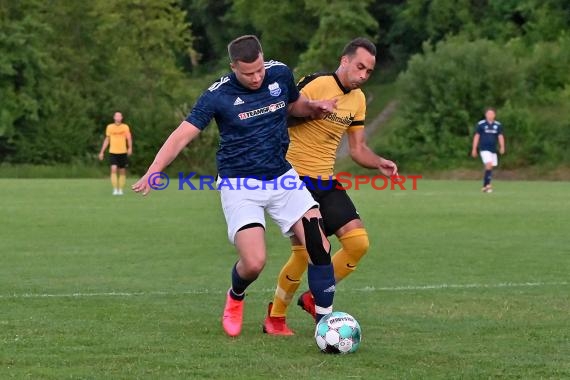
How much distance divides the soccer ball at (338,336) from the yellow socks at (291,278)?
0.92m

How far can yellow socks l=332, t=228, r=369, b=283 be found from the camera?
859cm

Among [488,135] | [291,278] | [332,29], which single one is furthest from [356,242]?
[332,29]

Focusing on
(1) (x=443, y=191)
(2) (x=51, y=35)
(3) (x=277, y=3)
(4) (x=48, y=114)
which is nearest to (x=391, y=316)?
(1) (x=443, y=191)

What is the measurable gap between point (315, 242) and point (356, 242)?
767 millimetres

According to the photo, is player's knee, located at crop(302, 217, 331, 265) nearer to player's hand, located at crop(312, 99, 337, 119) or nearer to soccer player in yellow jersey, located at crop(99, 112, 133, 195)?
player's hand, located at crop(312, 99, 337, 119)

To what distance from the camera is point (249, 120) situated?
789 cm

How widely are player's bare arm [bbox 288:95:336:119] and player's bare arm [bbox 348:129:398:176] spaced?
2.52ft

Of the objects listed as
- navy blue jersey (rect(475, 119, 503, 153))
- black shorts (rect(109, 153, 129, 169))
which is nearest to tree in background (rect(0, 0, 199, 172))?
black shorts (rect(109, 153, 129, 169))

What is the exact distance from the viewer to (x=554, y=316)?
29.0 feet

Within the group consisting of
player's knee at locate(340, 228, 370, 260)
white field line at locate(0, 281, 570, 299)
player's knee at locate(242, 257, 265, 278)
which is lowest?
white field line at locate(0, 281, 570, 299)

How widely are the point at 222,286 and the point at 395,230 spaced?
6990 millimetres

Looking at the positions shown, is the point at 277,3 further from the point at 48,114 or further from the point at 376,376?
the point at 376,376

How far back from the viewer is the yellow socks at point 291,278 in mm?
8328

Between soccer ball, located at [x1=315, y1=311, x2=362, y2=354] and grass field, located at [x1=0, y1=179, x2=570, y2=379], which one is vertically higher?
soccer ball, located at [x1=315, y1=311, x2=362, y2=354]
